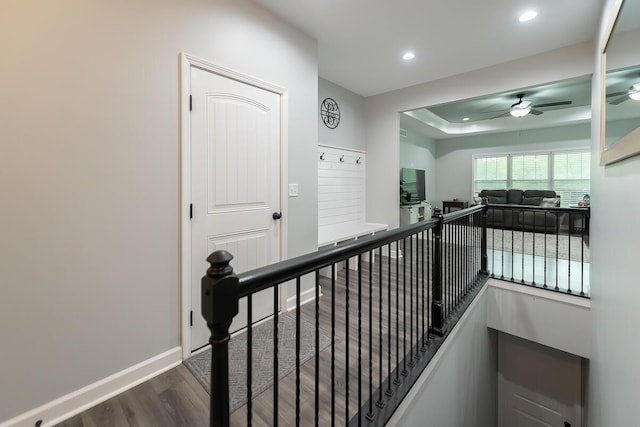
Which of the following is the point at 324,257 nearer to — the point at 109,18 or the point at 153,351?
the point at 153,351

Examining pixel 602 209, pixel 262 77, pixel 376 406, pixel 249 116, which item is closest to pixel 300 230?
pixel 249 116

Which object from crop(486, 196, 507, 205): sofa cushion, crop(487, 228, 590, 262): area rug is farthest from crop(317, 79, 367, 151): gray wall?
crop(486, 196, 507, 205): sofa cushion

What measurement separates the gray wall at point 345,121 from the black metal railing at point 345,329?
2.08 metres

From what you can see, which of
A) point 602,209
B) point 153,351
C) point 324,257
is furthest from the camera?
point 602,209

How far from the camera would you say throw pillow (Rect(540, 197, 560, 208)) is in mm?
6762

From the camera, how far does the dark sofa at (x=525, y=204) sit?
20.7ft

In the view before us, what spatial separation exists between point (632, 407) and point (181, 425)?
7.39 ft

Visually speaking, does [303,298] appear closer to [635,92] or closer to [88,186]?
[88,186]

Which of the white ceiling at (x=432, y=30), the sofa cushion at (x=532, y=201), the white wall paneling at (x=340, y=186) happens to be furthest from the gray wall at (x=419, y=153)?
the white ceiling at (x=432, y=30)

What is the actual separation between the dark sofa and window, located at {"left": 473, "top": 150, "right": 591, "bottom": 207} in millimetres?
666

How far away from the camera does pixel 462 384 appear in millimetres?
2617

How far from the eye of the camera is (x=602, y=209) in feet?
7.33

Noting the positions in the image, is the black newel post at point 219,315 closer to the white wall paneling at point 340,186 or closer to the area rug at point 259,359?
the area rug at point 259,359

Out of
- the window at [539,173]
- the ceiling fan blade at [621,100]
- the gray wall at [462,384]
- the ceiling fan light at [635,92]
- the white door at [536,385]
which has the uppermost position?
the window at [539,173]
